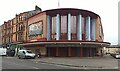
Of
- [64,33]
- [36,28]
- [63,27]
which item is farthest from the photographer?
[36,28]

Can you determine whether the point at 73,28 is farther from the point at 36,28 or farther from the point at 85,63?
the point at 85,63

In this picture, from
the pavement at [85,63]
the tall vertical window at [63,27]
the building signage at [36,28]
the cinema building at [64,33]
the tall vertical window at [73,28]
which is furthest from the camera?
the building signage at [36,28]

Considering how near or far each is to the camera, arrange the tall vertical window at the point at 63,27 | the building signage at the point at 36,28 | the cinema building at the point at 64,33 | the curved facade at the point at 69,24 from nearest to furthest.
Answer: the cinema building at the point at 64,33, the curved facade at the point at 69,24, the tall vertical window at the point at 63,27, the building signage at the point at 36,28

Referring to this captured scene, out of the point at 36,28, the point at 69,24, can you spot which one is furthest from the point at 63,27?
the point at 36,28

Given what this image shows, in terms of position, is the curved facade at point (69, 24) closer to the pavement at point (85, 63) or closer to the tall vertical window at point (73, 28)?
the tall vertical window at point (73, 28)

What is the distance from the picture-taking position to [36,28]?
2361 inches

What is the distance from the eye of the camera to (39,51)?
5656 centimetres

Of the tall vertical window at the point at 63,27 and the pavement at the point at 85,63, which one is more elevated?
the tall vertical window at the point at 63,27

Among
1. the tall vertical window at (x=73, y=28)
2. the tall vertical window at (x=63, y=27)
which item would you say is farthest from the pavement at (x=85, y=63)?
the tall vertical window at (x=63, y=27)

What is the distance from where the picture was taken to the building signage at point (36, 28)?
57.9 meters

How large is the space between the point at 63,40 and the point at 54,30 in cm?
602

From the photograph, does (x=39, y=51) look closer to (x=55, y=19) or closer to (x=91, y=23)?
(x=55, y=19)

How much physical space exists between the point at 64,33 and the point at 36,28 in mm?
7307

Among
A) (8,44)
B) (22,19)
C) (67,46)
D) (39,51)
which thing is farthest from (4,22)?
(67,46)
